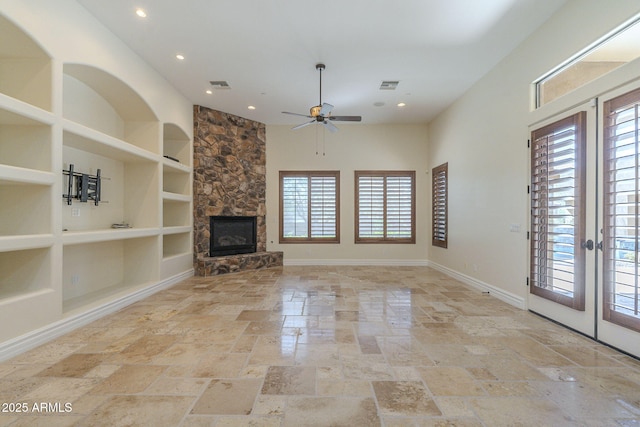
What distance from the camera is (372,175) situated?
7.32m

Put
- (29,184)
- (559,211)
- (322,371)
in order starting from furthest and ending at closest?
(559,211) < (29,184) < (322,371)

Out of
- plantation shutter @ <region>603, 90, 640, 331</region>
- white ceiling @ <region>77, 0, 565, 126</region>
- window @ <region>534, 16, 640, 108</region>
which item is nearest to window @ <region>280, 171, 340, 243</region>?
white ceiling @ <region>77, 0, 565, 126</region>

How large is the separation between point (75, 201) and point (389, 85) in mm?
5213

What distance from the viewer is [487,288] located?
4.57 m

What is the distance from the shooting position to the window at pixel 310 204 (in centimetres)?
730

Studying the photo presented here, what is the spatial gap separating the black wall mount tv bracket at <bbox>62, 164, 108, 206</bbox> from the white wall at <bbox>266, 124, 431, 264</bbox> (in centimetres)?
373

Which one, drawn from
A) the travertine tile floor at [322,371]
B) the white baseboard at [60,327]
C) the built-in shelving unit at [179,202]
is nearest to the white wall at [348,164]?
the built-in shelving unit at [179,202]

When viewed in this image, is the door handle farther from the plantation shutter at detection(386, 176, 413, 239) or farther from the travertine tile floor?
the plantation shutter at detection(386, 176, 413, 239)

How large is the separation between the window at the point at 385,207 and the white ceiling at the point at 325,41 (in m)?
2.22

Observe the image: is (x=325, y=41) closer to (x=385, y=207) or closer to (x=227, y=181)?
(x=227, y=181)

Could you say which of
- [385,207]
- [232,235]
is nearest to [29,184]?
[232,235]

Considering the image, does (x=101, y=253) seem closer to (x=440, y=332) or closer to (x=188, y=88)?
(x=188, y=88)

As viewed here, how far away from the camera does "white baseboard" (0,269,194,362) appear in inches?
96.9

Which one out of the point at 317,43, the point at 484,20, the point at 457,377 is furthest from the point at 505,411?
the point at 317,43
